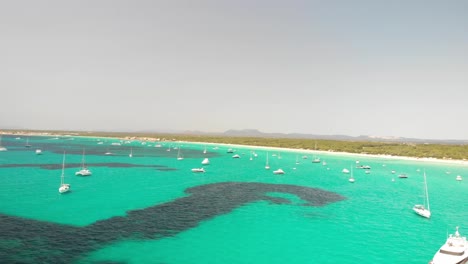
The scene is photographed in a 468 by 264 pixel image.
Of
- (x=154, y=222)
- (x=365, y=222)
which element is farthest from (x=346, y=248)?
(x=154, y=222)

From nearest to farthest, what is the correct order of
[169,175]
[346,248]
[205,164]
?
[346,248] < [169,175] < [205,164]

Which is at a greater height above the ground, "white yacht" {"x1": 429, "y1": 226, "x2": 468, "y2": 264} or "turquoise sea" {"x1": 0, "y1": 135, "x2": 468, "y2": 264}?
"white yacht" {"x1": 429, "y1": 226, "x2": 468, "y2": 264}

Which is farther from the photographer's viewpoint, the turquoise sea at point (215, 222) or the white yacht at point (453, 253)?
the turquoise sea at point (215, 222)

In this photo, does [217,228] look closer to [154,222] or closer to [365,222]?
[154,222]

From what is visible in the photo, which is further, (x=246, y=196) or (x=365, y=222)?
(x=246, y=196)

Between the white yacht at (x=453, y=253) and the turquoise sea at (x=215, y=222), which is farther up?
the white yacht at (x=453, y=253)

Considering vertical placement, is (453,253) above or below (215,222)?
above

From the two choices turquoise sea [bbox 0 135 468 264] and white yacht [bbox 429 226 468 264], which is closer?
white yacht [bbox 429 226 468 264]

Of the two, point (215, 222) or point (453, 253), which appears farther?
point (215, 222)
